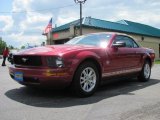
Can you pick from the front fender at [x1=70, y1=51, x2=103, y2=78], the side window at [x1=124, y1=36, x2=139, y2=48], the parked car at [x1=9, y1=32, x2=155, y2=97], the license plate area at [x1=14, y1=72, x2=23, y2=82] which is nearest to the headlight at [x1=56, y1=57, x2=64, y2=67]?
the parked car at [x1=9, y1=32, x2=155, y2=97]

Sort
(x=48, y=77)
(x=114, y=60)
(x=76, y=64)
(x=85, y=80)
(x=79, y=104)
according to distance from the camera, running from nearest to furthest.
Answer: (x=79, y=104) → (x=48, y=77) → (x=76, y=64) → (x=85, y=80) → (x=114, y=60)

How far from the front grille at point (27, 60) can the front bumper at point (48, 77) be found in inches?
5.8

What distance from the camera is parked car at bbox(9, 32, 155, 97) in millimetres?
6461

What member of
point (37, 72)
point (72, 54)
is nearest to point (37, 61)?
point (37, 72)

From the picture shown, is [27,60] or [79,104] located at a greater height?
[27,60]

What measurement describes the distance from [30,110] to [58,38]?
29886mm

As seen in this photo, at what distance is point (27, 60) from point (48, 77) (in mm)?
698

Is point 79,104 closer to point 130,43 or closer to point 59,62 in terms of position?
point 59,62

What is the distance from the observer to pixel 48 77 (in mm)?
6383

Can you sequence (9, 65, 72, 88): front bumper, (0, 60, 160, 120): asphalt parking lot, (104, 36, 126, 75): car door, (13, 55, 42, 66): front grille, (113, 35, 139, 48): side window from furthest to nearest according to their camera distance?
(113, 35, 139, 48): side window < (104, 36, 126, 75): car door < (13, 55, 42, 66): front grille < (9, 65, 72, 88): front bumper < (0, 60, 160, 120): asphalt parking lot

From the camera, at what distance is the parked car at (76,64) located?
646cm

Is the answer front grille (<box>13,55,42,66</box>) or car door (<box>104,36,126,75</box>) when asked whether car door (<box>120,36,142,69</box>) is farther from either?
front grille (<box>13,55,42,66</box>)

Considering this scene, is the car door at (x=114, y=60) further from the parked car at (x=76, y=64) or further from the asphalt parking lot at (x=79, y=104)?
the asphalt parking lot at (x=79, y=104)

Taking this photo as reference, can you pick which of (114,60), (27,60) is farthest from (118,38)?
(27,60)
